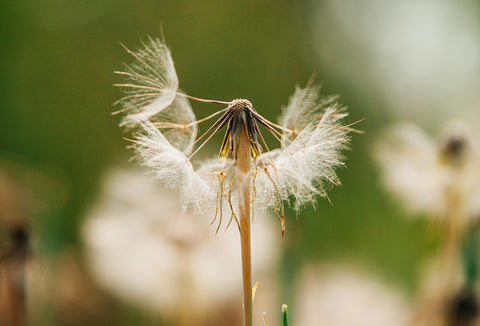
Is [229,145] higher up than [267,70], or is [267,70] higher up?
[267,70]

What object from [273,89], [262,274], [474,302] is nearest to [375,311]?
[262,274]

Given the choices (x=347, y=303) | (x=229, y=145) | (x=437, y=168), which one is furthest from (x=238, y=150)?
(x=347, y=303)

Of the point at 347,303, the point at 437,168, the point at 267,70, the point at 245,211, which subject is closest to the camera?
the point at 245,211

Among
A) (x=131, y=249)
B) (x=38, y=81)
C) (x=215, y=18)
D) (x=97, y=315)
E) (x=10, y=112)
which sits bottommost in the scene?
(x=97, y=315)

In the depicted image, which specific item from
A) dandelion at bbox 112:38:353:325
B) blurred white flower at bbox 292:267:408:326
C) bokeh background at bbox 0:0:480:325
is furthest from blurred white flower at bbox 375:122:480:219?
bokeh background at bbox 0:0:480:325

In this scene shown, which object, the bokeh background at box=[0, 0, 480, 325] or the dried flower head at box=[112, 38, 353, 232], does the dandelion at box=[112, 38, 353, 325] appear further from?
the bokeh background at box=[0, 0, 480, 325]

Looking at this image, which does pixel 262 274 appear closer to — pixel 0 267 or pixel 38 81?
pixel 0 267

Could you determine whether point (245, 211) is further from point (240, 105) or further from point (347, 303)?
point (347, 303)
